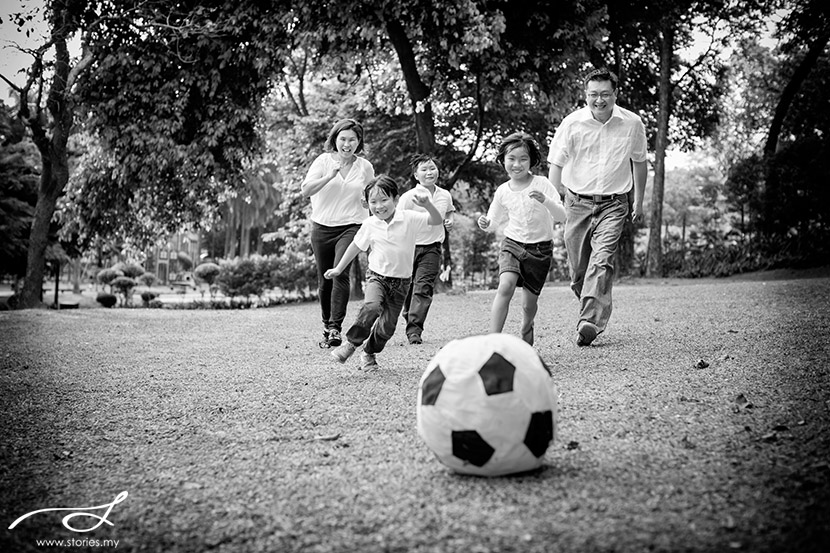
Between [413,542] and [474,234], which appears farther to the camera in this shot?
[474,234]

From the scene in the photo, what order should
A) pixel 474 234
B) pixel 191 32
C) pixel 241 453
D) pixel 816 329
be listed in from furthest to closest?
1. pixel 474 234
2. pixel 191 32
3. pixel 816 329
4. pixel 241 453

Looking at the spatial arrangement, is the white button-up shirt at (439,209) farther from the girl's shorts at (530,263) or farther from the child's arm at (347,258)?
the girl's shorts at (530,263)

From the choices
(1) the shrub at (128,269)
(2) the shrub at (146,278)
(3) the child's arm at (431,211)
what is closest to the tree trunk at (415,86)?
(3) the child's arm at (431,211)

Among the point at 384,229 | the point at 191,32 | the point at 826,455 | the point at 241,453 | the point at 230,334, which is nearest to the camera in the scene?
the point at 826,455

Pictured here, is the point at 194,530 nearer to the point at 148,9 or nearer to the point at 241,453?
the point at 241,453

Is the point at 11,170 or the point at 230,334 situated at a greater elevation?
the point at 11,170

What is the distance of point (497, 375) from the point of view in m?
2.86

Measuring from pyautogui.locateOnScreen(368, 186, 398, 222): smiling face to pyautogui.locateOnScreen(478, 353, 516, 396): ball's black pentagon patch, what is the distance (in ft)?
9.66

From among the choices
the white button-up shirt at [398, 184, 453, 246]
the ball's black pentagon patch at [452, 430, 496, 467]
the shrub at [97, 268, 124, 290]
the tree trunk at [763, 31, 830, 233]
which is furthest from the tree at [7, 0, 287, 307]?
the shrub at [97, 268, 124, 290]

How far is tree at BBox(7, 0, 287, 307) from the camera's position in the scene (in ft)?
49.3

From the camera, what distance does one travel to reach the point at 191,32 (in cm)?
1461

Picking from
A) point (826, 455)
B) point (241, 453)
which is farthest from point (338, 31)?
point (826, 455)

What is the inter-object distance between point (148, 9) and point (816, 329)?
1492cm

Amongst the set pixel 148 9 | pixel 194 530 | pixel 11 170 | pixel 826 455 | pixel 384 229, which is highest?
pixel 148 9
